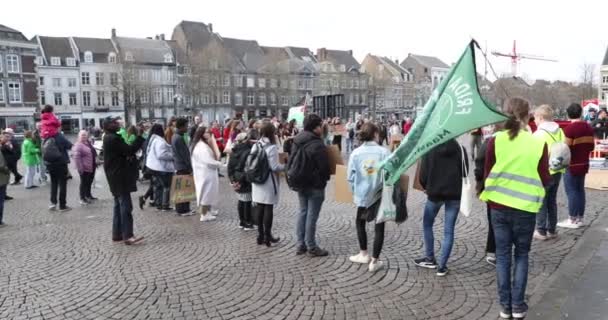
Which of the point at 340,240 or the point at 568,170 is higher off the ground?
the point at 568,170

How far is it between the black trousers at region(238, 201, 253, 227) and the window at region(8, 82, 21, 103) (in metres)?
55.6

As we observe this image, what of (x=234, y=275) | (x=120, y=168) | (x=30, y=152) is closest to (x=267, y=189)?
(x=234, y=275)

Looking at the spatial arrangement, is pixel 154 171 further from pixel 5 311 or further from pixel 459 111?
pixel 459 111

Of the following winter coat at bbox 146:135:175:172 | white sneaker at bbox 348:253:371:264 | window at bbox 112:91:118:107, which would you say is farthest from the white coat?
window at bbox 112:91:118:107

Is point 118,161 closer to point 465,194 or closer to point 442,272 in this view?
point 442,272

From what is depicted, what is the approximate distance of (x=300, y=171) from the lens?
19.6 ft

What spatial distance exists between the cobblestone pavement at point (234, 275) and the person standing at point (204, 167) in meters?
0.45

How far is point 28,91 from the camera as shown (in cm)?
5462

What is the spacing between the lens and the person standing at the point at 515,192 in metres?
4.06

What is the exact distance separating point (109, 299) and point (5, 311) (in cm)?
95

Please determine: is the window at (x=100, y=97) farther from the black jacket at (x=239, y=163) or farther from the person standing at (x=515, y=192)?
the person standing at (x=515, y=192)

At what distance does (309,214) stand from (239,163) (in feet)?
5.68

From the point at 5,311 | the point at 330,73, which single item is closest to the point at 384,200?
the point at 5,311

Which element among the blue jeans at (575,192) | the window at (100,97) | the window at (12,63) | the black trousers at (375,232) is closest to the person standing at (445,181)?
the black trousers at (375,232)
